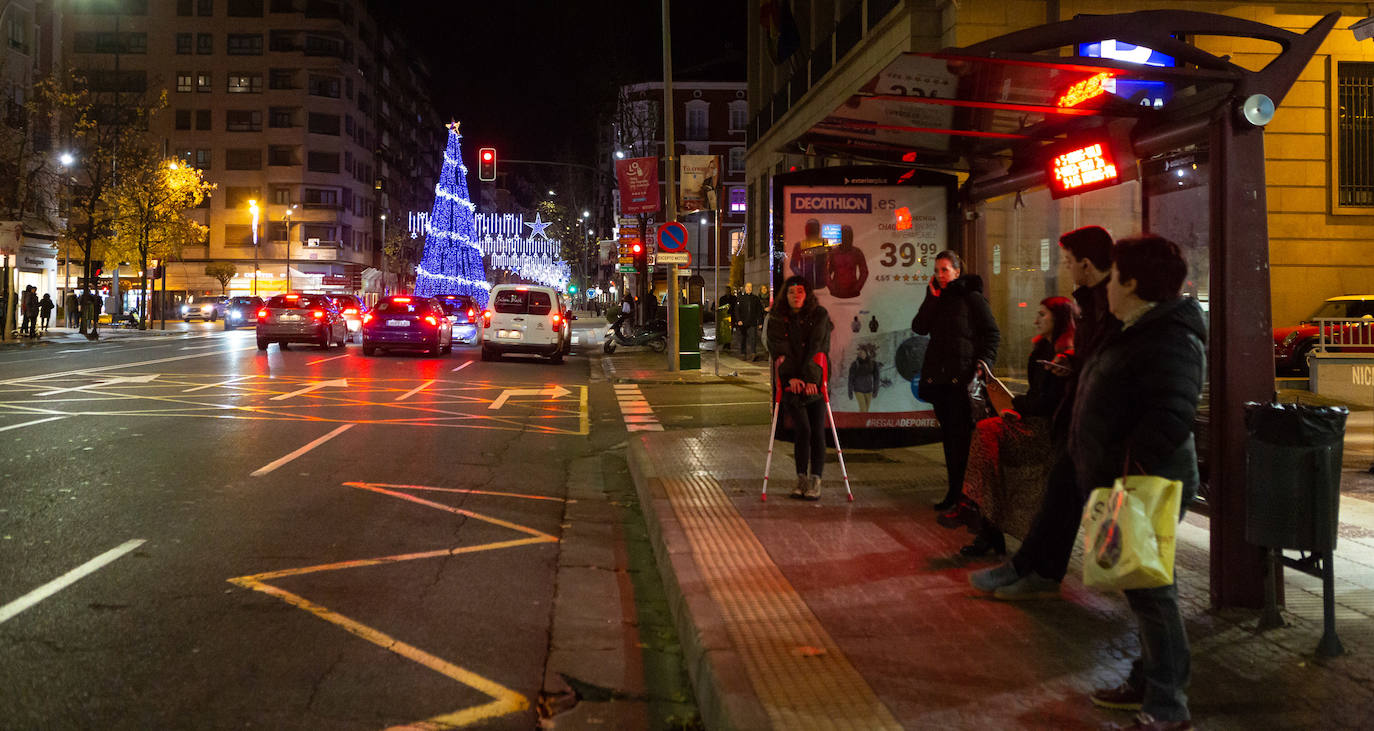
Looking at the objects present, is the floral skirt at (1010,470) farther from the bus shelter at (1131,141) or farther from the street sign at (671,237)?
the street sign at (671,237)

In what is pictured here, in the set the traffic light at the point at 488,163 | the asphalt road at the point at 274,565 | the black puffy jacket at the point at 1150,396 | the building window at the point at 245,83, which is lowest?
the asphalt road at the point at 274,565

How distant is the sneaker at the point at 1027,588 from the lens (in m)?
5.23

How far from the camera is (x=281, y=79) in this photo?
80.8 m

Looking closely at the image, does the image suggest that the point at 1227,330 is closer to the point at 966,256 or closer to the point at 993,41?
the point at 993,41

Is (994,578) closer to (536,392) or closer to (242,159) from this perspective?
(536,392)

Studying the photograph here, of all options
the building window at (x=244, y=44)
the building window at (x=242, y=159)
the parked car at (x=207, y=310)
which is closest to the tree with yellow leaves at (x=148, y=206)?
the parked car at (x=207, y=310)

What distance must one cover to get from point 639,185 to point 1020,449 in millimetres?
19300

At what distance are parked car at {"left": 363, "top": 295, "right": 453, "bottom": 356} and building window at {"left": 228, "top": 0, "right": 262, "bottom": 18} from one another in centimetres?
6218

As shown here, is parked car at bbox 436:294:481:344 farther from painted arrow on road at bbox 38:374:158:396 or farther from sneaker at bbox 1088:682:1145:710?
sneaker at bbox 1088:682:1145:710

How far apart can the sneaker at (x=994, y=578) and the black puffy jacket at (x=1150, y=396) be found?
4.62 feet

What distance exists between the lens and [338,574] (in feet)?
20.0

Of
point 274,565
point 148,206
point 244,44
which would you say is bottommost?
point 274,565

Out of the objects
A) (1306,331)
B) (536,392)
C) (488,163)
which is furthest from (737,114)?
(1306,331)

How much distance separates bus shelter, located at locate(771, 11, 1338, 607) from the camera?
4.93m
